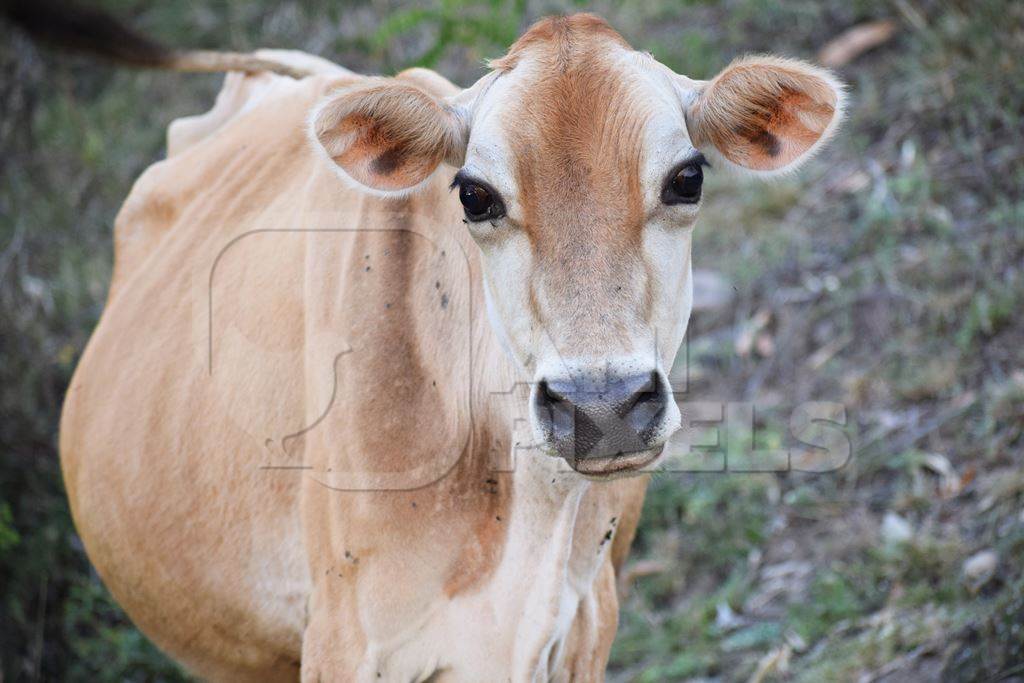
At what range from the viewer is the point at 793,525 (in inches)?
208

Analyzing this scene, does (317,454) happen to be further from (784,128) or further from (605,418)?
(784,128)

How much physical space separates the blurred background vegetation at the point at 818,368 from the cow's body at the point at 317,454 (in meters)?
1.08

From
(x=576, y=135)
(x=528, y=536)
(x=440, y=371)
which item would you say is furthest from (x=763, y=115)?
(x=528, y=536)

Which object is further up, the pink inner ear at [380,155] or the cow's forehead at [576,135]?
the cow's forehead at [576,135]

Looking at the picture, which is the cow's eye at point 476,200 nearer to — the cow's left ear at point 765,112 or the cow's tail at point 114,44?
the cow's left ear at point 765,112

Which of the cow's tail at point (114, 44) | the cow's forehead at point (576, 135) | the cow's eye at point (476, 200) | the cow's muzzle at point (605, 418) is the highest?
the cow's forehead at point (576, 135)

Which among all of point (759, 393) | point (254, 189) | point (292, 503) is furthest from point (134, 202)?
point (759, 393)

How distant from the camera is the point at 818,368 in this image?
5.83m

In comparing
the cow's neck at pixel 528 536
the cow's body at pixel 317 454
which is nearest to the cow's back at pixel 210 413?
the cow's body at pixel 317 454

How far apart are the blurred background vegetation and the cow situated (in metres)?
1.13

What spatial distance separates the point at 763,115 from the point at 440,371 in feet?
3.65

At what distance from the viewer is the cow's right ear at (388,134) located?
3074 millimetres

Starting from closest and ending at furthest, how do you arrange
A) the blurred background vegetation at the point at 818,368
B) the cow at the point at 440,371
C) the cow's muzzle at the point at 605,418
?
the cow's muzzle at the point at 605,418, the cow at the point at 440,371, the blurred background vegetation at the point at 818,368

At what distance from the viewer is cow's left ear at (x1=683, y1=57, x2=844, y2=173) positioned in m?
3.07
